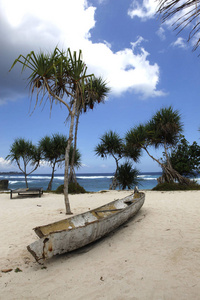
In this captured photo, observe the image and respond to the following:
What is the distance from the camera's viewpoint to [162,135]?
44.4ft

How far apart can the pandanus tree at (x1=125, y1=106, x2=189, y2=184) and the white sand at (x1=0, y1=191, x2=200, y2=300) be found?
27.7 ft

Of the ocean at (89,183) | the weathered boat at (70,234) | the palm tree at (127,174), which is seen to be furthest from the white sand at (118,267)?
the ocean at (89,183)

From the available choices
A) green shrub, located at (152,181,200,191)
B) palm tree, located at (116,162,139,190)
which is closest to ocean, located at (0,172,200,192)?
palm tree, located at (116,162,139,190)

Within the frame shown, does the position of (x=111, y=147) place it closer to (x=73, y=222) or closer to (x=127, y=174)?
(x=127, y=174)

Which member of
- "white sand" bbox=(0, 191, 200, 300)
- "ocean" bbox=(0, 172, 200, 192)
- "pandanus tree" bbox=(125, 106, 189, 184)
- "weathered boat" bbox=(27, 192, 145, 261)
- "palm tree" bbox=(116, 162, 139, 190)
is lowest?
"ocean" bbox=(0, 172, 200, 192)

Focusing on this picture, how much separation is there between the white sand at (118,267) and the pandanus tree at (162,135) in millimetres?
8430

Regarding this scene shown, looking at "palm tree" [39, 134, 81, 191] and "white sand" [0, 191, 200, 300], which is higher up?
"palm tree" [39, 134, 81, 191]

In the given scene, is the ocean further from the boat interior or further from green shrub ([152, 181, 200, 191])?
Answer: the boat interior

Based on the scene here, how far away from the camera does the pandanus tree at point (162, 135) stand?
42.1 feet

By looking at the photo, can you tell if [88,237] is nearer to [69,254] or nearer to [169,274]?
[69,254]

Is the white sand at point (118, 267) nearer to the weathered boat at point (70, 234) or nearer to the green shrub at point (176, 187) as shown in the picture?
the weathered boat at point (70, 234)

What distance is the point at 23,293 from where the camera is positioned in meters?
2.53

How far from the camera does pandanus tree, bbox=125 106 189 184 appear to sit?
12836 mm

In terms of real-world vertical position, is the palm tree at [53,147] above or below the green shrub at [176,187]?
above
